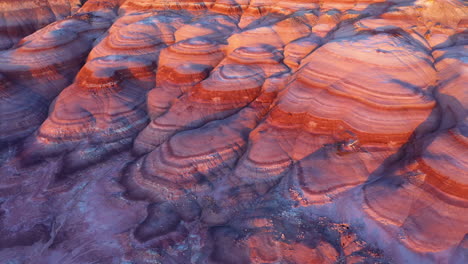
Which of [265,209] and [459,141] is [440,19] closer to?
[459,141]

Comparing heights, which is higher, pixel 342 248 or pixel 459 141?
pixel 459 141

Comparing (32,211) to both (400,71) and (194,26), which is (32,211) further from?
(400,71)

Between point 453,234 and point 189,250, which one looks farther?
point 189,250

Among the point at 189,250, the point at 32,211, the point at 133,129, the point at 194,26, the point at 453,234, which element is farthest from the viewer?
the point at 194,26

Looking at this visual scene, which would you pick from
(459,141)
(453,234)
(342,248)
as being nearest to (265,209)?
(342,248)

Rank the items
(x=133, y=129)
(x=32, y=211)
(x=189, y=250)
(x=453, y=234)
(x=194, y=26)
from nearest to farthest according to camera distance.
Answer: (x=453, y=234)
(x=189, y=250)
(x=32, y=211)
(x=133, y=129)
(x=194, y=26)

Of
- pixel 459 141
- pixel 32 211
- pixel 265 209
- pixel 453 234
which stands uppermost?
pixel 459 141
